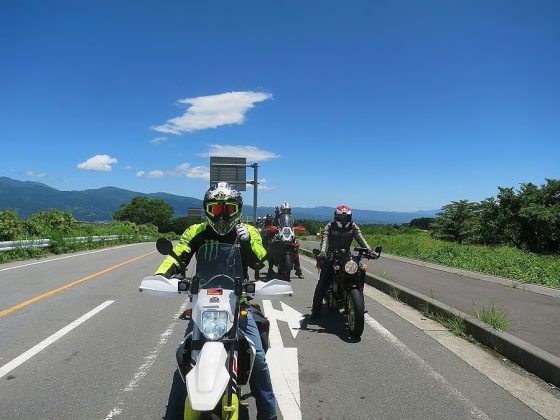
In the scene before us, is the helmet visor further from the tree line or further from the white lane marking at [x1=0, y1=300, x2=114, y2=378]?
the tree line

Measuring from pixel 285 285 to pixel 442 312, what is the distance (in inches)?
215

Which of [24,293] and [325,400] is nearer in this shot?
[325,400]

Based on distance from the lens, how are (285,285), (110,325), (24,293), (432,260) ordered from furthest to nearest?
(432,260), (24,293), (110,325), (285,285)

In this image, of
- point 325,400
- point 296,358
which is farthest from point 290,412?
point 296,358

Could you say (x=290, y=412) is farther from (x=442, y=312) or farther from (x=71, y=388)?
(x=442, y=312)

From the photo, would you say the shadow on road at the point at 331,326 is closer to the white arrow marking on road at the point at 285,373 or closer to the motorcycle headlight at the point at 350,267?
the white arrow marking on road at the point at 285,373

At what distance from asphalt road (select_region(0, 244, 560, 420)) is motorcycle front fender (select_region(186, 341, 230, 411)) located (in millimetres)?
1437

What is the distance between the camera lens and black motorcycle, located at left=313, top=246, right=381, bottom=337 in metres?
6.77

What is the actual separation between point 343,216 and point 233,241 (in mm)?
4533

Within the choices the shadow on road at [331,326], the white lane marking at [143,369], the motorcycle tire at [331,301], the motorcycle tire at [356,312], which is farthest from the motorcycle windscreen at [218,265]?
the motorcycle tire at [331,301]

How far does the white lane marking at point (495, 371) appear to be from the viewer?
14.6 ft

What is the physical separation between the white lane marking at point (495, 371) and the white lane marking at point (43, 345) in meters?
5.29

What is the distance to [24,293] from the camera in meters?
10.4

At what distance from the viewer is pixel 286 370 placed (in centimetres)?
530
